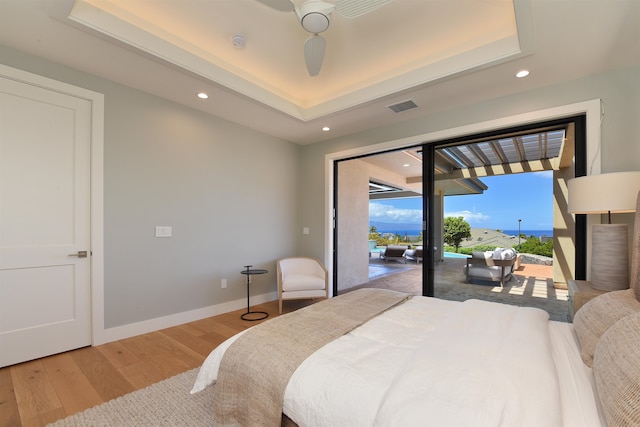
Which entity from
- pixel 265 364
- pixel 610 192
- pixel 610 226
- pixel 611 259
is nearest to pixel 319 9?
pixel 265 364

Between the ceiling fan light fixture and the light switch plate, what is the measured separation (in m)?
2.63

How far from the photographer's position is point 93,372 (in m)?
2.29

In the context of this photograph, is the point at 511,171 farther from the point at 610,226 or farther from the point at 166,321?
the point at 166,321

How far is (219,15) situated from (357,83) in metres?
1.61

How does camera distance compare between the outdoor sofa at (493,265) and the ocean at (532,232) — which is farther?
the outdoor sofa at (493,265)

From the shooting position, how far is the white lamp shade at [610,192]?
6.43 ft

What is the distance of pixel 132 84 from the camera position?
2939 mm

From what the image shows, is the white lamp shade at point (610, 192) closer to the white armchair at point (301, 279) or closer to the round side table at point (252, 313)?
the white armchair at point (301, 279)

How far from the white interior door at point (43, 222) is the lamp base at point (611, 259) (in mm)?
4399

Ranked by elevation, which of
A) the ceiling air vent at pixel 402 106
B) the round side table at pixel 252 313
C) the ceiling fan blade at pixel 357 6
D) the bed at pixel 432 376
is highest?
the ceiling air vent at pixel 402 106

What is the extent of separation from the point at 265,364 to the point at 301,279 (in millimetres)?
2564

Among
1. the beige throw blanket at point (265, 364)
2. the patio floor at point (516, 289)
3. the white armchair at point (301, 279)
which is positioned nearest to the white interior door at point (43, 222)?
the white armchair at point (301, 279)

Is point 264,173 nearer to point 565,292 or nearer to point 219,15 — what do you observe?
point 219,15

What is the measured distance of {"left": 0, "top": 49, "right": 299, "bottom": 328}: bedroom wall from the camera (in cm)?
290
